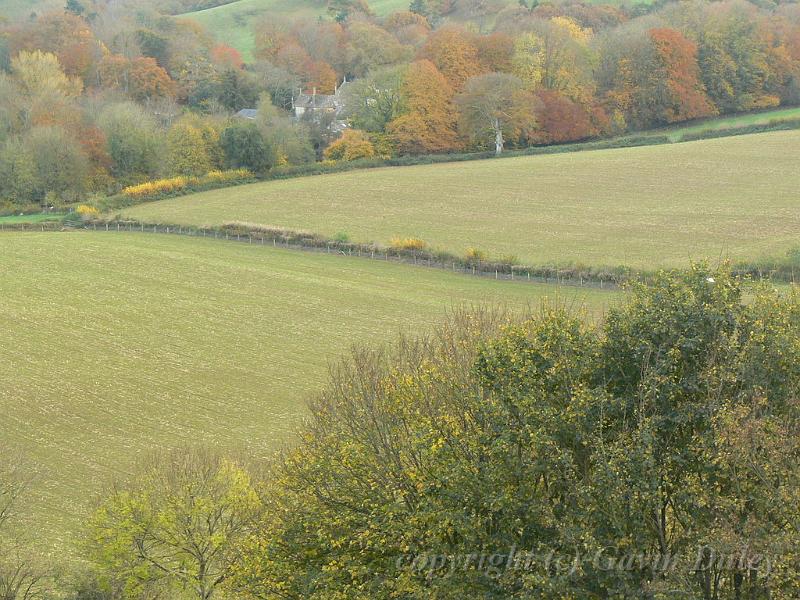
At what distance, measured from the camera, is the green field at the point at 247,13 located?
165625 millimetres

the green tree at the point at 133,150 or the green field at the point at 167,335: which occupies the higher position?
the green tree at the point at 133,150

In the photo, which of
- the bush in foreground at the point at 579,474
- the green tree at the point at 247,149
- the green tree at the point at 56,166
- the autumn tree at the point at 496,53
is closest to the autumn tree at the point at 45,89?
the green tree at the point at 56,166

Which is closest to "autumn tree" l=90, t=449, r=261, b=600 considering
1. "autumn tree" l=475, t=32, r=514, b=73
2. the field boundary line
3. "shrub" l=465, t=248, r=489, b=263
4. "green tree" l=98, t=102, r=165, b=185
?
the field boundary line

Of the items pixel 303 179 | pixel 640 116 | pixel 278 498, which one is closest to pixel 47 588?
pixel 278 498

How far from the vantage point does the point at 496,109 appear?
9544 centimetres

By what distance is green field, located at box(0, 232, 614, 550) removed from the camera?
102 feet

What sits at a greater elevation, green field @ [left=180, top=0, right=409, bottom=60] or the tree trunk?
green field @ [left=180, top=0, right=409, bottom=60]

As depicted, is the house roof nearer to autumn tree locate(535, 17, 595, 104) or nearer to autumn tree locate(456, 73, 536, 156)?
autumn tree locate(456, 73, 536, 156)

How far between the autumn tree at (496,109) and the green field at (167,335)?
37.6m

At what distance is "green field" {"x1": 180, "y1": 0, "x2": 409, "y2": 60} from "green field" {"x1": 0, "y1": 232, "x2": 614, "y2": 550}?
105473 mm

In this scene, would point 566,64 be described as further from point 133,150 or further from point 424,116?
point 133,150

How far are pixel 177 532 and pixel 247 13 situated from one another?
16752 centimetres

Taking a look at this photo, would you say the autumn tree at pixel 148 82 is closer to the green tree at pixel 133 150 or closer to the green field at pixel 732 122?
the green tree at pixel 133 150

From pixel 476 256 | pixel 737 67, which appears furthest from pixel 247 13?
pixel 476 256
